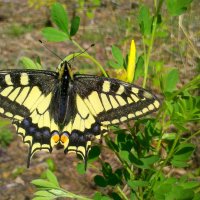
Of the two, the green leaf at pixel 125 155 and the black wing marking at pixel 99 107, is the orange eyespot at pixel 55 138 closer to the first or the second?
the black wing marking at pixel 99 107

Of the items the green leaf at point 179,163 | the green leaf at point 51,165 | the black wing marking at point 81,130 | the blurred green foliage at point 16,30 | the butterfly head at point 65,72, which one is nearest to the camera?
the green leaf at point 179,163

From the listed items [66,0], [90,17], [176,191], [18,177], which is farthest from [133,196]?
[66,0]

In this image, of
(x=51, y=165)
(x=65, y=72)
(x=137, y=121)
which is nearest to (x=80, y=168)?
(x=137, y=121)

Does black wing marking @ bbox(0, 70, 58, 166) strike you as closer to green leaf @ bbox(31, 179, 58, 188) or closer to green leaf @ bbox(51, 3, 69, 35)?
green leaf @ bbox(31, 179, 58, 188)

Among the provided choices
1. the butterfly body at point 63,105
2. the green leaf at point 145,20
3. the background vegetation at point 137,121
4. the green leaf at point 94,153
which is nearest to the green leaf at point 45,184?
the background vegetation at point 137,121

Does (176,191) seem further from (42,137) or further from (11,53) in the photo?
(11,53)

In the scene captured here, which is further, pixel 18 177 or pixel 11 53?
pixel 11 53
